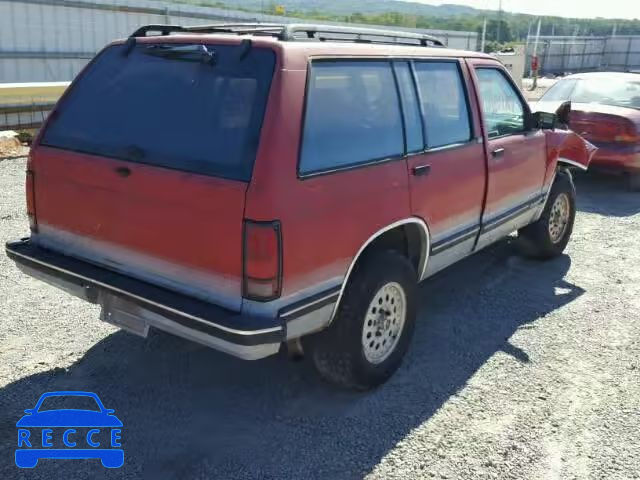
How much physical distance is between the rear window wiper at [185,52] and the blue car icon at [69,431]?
193 cm

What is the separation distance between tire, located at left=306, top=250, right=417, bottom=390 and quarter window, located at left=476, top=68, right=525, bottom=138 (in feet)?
5.15

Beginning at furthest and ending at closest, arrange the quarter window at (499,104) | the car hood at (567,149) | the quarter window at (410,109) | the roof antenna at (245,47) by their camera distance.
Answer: the car hood at (567,149) → the quarter window at (499,104) → the quarter window at (410,109) → the roof antenna at (245,47)

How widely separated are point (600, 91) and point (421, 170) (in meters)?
7.15

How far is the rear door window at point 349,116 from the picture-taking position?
3135mm

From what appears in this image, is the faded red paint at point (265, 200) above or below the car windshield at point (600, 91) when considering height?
below

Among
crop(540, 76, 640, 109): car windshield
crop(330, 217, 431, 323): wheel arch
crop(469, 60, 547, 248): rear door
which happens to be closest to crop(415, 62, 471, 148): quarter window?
crop(469, 60, 547, 248): rear door

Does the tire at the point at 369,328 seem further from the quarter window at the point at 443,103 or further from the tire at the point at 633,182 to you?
the tire at the point at 633,182

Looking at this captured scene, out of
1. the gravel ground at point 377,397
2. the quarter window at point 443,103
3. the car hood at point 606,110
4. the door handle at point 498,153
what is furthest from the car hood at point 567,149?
the car hood at point 606,110

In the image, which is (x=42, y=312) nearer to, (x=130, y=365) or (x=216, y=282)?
(x=130, y=365)

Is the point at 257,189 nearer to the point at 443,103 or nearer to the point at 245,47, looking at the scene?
the point at 245,47

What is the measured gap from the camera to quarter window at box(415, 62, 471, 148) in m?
4.00

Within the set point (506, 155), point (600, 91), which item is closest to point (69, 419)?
point (506, 155)

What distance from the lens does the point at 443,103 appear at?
420 centimetres

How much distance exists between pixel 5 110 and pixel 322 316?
388 inches
